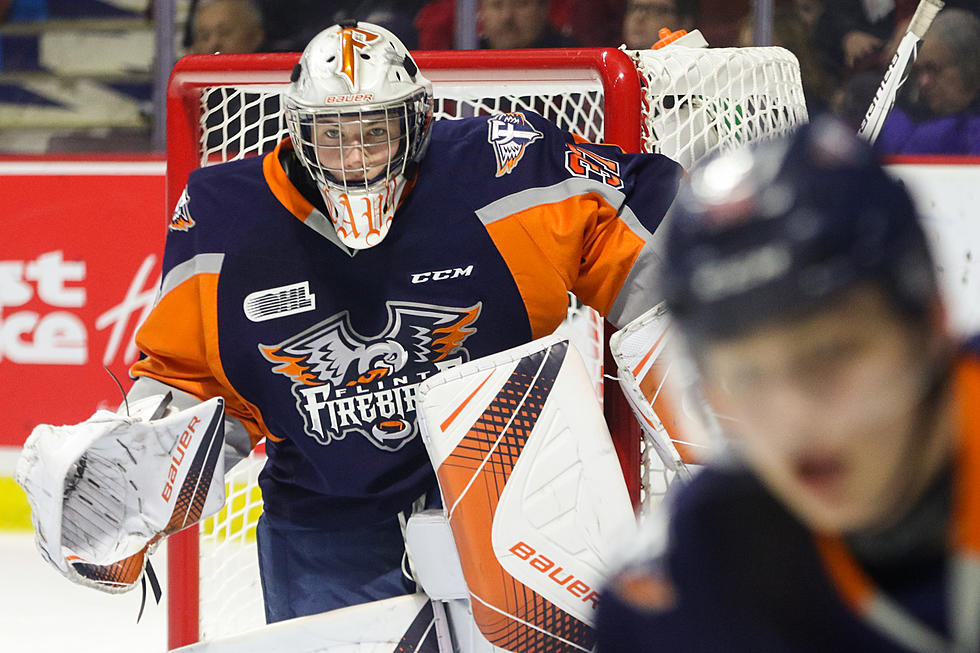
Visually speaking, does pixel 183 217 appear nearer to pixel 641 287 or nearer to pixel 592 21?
pixel 641 287

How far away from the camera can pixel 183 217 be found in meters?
1.66

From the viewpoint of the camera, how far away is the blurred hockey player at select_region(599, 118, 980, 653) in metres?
0.51

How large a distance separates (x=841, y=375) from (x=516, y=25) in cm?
283

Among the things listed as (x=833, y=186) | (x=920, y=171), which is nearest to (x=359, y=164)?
(x=833, y=186)

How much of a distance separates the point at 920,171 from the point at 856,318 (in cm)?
248

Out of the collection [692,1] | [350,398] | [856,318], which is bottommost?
[350,398]

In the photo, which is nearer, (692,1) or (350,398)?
(350,398)

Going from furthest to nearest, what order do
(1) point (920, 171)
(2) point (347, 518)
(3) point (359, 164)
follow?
(1) point (920, 171), (2) point (347, 518), (3) point (359, 164)

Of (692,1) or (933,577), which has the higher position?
(692,1)

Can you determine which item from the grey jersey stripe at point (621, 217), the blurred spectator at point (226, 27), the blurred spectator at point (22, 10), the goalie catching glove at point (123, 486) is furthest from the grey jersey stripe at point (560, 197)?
the blurred spectator at point (22, 10)

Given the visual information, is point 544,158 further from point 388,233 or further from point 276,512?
point 276,512

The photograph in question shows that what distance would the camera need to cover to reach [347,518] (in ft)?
5.69

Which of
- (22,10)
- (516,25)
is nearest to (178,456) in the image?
(516,25)

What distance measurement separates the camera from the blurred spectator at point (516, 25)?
3191 mm
